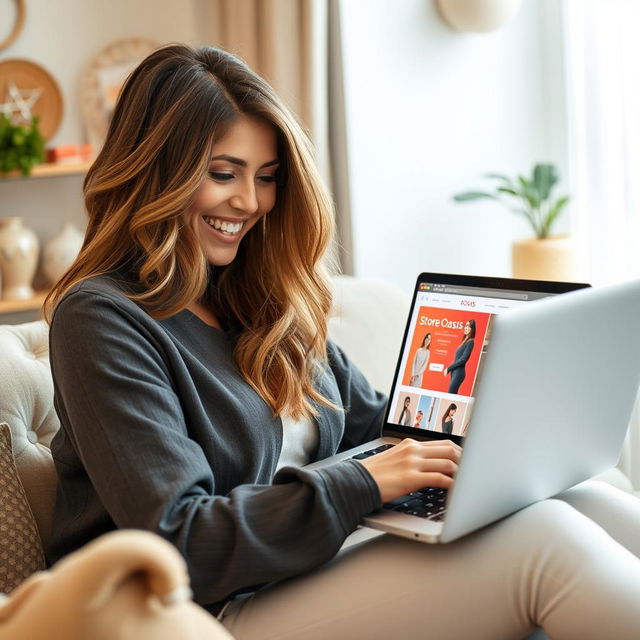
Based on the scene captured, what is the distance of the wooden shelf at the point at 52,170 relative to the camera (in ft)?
9.51

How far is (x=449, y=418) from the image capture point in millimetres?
1469

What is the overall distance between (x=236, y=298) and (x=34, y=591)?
0.87m

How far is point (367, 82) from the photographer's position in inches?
115

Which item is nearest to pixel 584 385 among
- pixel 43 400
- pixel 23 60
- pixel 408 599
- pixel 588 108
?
pixel 408 599

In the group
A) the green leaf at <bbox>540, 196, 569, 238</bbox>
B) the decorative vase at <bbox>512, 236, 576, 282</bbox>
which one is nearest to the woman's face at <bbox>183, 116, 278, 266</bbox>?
the decorative vase at <bbox>512, 236, 576, 282</bbox>

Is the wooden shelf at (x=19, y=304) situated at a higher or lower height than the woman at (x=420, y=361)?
higher

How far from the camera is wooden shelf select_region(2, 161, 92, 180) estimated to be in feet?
9.51

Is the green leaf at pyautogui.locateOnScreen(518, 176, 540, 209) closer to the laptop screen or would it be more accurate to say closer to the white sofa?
the white sofa

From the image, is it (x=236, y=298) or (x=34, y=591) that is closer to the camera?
(x=34, y=591)

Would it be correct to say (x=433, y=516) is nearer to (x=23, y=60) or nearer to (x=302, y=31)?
(x=302, y=31)

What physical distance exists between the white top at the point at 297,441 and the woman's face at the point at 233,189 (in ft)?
0.92

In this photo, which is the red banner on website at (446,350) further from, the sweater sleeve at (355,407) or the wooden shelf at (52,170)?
the wooden shelf at (52,170)

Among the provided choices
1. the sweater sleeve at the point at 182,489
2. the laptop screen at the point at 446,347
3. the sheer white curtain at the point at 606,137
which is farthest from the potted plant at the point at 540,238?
the sweater sleeve at the point at 182,489

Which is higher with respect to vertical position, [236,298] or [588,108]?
[588,108]
